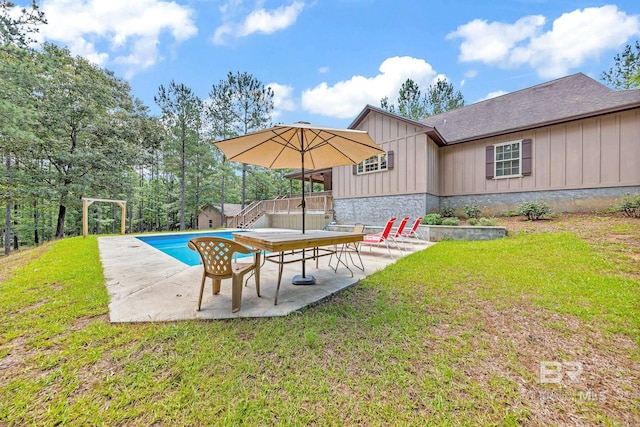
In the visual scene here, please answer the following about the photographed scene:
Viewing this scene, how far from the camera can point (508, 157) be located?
9.42 m

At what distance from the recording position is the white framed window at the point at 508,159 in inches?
362

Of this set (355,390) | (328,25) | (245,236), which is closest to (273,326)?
(355,390)

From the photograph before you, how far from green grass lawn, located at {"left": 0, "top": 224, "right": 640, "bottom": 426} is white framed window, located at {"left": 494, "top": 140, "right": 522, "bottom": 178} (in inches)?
283

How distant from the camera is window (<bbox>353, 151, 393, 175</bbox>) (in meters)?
10.6

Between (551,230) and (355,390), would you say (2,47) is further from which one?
(551,230)

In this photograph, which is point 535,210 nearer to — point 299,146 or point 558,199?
point 558,199

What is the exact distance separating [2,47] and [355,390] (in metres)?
16.9

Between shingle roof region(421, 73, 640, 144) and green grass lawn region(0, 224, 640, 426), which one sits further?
shingle roof region(421, 73, 640, 144)

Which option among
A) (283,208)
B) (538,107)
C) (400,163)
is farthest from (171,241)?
(538,107)

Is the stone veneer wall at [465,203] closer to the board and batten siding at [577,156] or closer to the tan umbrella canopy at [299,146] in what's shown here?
the board and batten siding at [577,156]

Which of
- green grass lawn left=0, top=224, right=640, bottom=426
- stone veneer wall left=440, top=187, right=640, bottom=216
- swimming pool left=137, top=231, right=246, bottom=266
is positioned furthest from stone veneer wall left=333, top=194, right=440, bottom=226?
green grass lawn left=0, top=224, right=640, bottom=426

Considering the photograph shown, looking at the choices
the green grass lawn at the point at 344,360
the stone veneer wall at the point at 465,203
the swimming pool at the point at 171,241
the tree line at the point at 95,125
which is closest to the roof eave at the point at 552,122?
the stone veneer wall at the point at 465,203

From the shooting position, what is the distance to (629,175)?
7.44 meters

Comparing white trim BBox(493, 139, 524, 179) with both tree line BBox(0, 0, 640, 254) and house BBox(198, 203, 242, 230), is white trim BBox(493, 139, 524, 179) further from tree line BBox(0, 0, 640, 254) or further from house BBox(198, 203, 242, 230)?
house BBox(198, 203, 242, 230)
